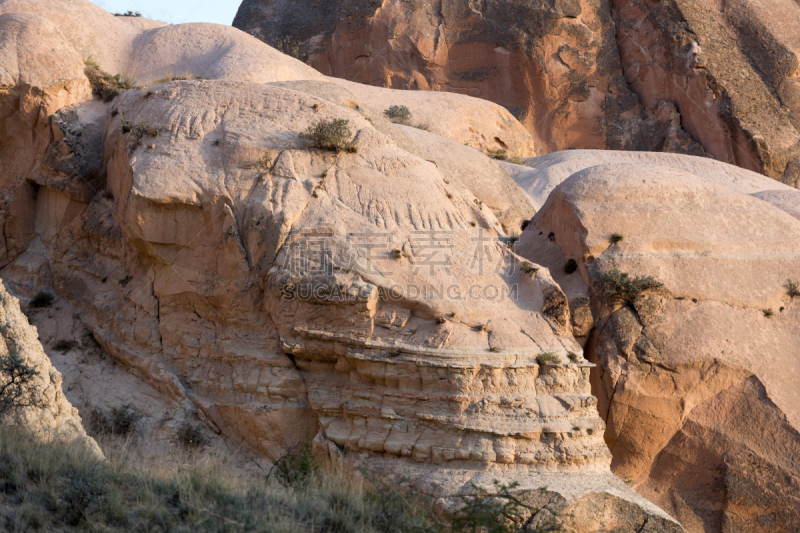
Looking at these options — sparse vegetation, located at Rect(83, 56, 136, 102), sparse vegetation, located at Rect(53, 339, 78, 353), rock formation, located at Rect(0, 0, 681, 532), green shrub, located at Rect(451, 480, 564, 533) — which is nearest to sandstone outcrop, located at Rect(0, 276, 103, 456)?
rock formation, located at Rect(0, 0, 681, 532)

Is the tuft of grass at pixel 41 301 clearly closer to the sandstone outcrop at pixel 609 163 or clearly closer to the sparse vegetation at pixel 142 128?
the sparse vegetation at pixel 142 128

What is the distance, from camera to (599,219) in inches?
411

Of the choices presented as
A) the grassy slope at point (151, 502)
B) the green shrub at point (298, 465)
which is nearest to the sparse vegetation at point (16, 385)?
the grassy slope at point (151, 502)

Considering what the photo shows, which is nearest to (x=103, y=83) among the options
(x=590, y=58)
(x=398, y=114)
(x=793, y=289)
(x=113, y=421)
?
(x=113, y=421)

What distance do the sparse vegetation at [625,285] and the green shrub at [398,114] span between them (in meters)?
8.37

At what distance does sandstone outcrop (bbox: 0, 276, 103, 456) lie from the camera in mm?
6551

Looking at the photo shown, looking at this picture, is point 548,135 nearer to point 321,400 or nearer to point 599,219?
point 599,219

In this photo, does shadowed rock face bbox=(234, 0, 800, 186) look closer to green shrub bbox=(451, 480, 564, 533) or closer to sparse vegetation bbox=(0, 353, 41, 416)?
green shrub bbox=(451, 480, 564, 533)

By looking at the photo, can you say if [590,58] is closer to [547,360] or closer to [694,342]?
[694,342]

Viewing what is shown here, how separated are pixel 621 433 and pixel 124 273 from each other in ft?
27.2

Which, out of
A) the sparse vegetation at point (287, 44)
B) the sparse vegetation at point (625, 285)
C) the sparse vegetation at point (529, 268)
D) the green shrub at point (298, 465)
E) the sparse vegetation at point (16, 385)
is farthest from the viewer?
the sparse vegetation at point (287, 44)

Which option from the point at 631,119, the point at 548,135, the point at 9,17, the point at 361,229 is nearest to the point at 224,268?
the point at 361,229

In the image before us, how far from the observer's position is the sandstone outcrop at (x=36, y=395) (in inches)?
258

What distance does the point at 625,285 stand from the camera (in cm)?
979
